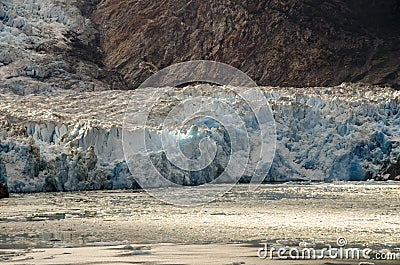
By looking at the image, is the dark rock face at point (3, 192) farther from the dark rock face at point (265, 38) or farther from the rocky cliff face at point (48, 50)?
the dark rock face at point (265, 38)

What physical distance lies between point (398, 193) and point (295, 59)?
20988 mm

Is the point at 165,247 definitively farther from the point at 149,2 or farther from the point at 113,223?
the point at 149,2

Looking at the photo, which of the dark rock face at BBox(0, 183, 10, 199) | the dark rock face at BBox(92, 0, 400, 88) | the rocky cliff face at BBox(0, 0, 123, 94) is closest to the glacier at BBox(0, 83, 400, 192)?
the dark rock face at BBox(0, 183, 10, 199)

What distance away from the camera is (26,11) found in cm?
3678

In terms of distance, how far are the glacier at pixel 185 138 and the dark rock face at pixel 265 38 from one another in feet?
34.7

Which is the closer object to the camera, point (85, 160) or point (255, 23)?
point (85, 160)

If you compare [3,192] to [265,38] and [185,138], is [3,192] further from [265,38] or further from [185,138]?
[265,38]

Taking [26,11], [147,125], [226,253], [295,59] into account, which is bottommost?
[226,253]

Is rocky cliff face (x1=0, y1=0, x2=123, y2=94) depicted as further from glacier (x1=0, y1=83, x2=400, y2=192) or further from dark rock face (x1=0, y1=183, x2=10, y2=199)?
dark rock face (x1=0, y1=183, x2=10, y2=199)

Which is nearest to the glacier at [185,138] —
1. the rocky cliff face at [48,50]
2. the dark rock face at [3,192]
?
the dark rock face at [3,192]

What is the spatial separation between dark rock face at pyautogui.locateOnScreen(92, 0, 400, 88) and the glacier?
34.7 ft

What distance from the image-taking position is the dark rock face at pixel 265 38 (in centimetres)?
3797

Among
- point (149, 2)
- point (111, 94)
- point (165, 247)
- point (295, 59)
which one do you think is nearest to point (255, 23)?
point (295, 59)

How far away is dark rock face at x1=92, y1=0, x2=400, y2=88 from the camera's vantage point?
37969mm
